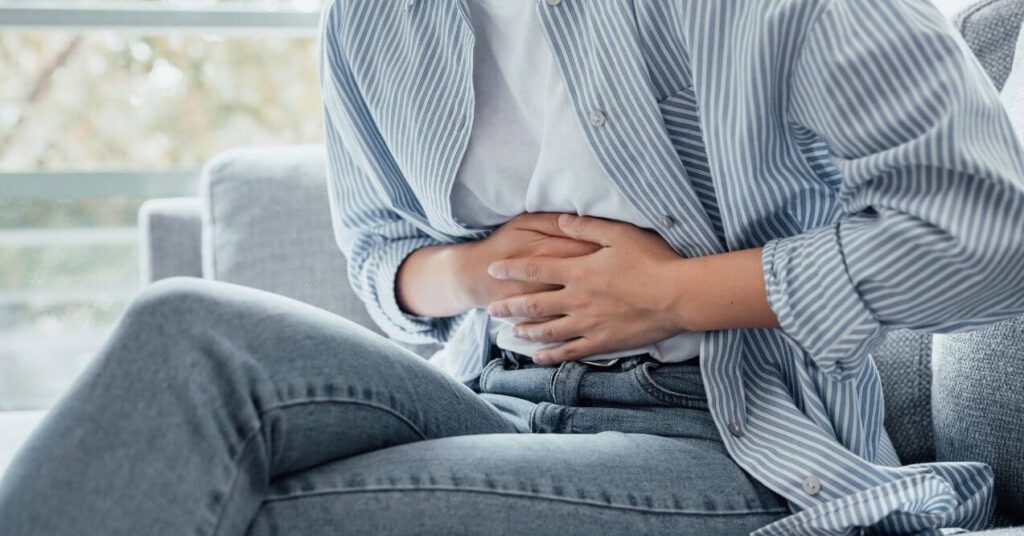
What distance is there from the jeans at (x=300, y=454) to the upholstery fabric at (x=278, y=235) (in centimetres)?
65

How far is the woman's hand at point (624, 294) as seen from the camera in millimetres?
870

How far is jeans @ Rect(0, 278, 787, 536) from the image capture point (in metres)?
0.65

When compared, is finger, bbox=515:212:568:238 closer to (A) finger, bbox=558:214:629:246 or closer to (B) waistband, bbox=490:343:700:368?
(A) finger, bbox=558:214:629:246

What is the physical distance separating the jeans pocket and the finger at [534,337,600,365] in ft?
0.19

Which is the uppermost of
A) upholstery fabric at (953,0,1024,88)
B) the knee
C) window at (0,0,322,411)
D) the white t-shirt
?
upholstery fabric at (953,0,1024,88)

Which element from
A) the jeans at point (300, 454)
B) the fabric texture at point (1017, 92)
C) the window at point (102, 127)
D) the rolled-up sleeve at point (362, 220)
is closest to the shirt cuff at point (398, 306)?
the rolled-up sleeve at point (362, 220)

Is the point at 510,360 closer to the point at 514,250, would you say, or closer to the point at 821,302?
the point at 514,250

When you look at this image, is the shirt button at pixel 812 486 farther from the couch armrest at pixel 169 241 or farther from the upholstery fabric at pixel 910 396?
the couch armrest at pixel 169 241

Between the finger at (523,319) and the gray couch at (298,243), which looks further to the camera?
the gray couch at (298,243)

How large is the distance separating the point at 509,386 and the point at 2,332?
194 cm

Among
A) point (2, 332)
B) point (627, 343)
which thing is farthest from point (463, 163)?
point (2, 332)

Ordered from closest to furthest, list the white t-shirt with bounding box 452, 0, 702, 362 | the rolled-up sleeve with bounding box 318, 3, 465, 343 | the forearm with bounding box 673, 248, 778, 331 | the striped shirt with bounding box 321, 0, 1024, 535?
the striped shirt with bounding box 321, 0, 1024, 535 < the forearm with bounding box 673, 248, 778, 331 < the white t-shirt with bounding box 452, 0, 702, 362 < the rolled-up sleeve with bounding box 318, 3, 465, 343

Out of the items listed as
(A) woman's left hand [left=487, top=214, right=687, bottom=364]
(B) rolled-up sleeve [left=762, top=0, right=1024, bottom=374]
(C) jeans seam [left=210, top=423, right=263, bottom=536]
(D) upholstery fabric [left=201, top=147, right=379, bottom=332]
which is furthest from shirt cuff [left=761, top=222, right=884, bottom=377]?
(D) upholstery fabric [left=201, top=147, right=379, bottom=332]

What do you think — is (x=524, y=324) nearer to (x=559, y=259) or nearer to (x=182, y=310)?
(x=559, y=259)
